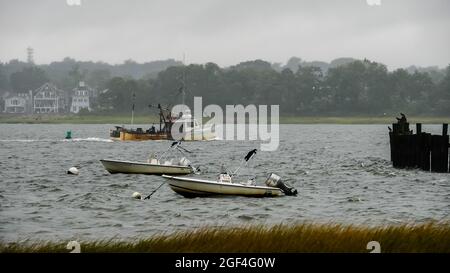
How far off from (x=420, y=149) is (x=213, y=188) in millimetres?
19089

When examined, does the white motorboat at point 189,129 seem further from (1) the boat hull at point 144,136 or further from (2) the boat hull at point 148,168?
(2) the boat hull at point 148,168

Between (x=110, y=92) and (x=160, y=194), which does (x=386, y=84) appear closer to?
(x=110, y=92)

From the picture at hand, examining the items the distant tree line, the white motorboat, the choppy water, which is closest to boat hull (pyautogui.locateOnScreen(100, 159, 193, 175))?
the choppy water

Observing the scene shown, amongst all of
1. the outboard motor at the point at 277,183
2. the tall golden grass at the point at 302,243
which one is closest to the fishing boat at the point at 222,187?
the outboard motor at the point at 277,183

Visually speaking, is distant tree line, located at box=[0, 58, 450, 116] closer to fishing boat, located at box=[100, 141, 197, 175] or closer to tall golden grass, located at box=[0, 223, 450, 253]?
fishing boat, located at box=[100, 141, 197, 175]

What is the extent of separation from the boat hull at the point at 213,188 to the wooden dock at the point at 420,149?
1426 cm

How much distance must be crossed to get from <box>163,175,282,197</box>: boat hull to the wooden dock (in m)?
14.3

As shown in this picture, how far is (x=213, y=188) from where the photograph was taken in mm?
33125

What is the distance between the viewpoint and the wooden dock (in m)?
44.5

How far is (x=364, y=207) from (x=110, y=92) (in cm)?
16845

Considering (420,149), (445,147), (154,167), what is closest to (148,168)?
(154,167)

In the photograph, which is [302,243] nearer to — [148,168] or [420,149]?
[148,168]
